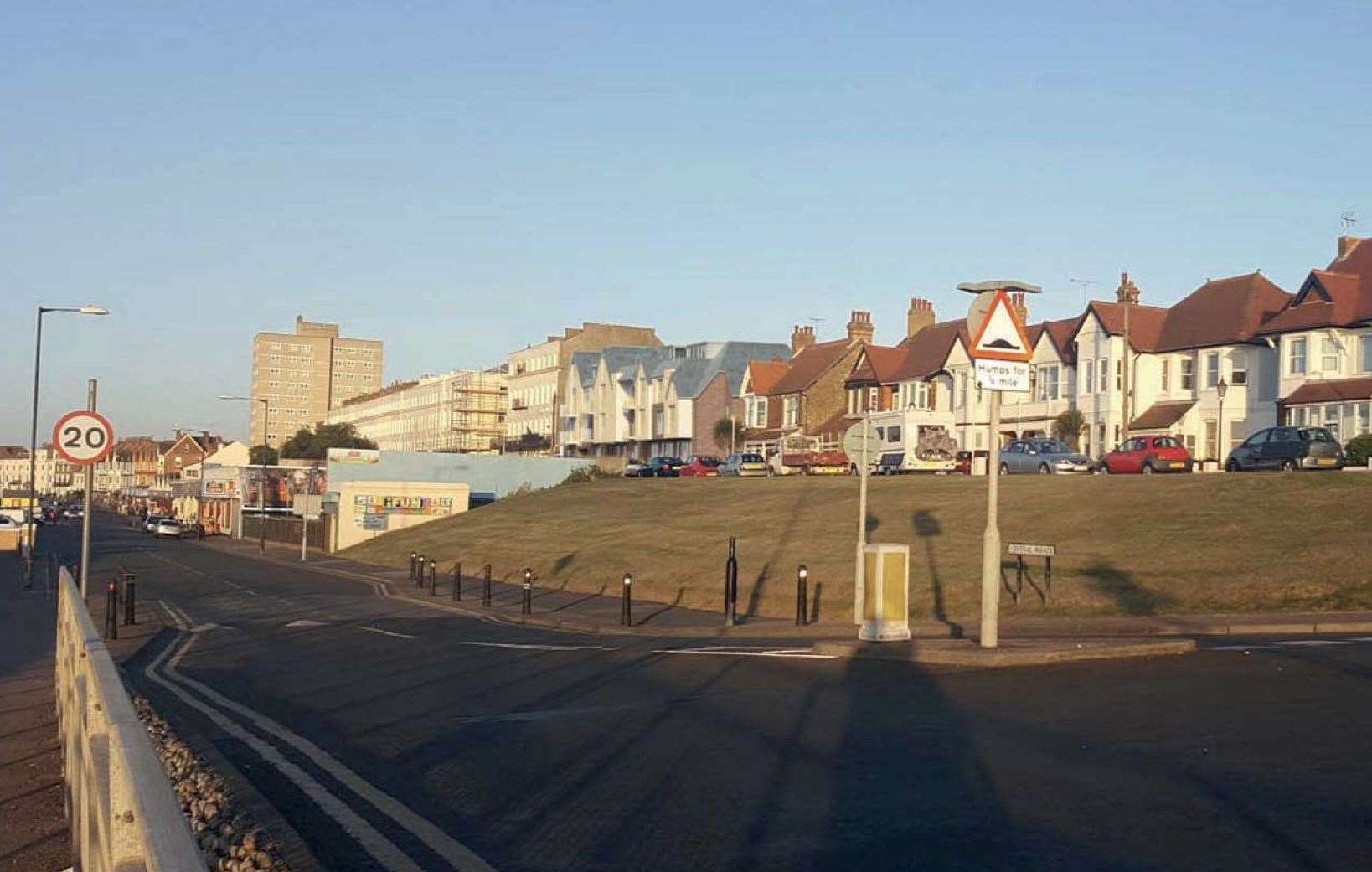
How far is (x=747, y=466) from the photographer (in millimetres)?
70750

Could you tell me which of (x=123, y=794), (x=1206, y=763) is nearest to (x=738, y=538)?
(x=1206, y=763)

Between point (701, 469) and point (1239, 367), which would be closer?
point (1239, 367)

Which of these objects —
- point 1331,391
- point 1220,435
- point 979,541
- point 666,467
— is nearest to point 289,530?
point 666,467

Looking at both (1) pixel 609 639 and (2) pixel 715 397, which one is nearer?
(1) pixel 609 639

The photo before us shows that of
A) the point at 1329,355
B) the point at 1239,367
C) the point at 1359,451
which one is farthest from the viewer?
the point at 1239,367

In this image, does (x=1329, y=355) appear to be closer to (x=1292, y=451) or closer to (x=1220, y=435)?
(x=1220, y=435)

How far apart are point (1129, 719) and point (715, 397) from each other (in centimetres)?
8999

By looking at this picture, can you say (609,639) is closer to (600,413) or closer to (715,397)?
(715,397)

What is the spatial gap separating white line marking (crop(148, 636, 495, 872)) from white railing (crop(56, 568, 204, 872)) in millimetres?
1629

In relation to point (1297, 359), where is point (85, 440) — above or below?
below

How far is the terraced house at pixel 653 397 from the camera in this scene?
101 metres

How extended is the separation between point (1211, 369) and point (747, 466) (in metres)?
22.2

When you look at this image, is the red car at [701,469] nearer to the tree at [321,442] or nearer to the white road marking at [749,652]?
the white road marking at [749,652]

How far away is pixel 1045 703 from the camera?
12.4 metres
